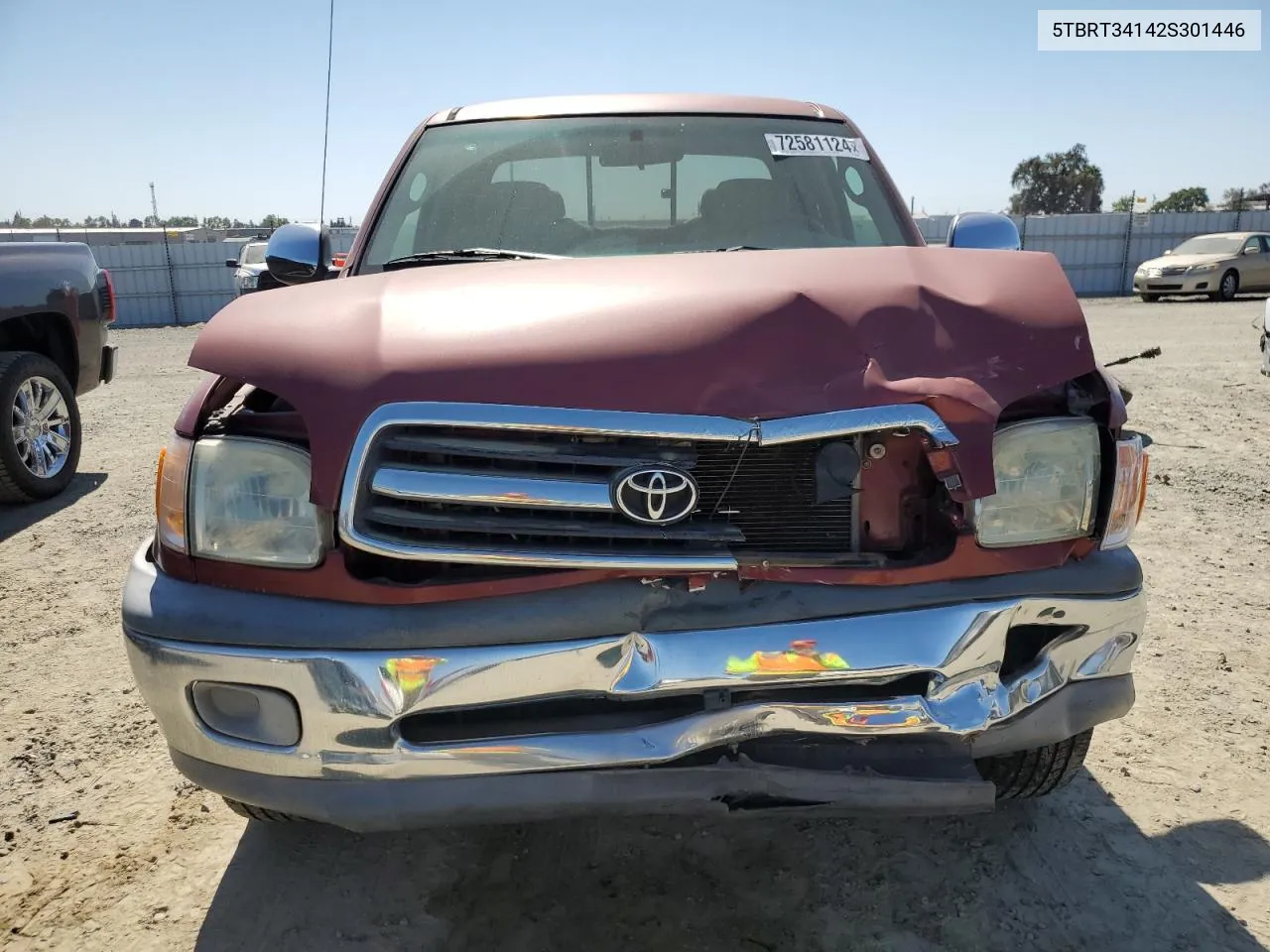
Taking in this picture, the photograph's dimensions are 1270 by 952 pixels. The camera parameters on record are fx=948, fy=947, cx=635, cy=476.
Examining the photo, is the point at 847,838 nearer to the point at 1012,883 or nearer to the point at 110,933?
the point at 1012,883

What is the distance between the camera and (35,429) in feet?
18.6

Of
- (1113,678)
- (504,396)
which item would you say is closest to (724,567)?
(504,396)

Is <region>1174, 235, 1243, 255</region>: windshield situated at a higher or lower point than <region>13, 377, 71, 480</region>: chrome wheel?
higher

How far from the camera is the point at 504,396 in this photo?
1.63 meters

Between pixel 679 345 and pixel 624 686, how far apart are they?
23.8 inches

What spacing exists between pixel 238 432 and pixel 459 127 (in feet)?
6.03

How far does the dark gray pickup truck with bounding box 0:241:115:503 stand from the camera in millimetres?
5480

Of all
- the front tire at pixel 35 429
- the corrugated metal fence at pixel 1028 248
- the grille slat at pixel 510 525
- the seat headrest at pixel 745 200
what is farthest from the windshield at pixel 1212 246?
the grille slat at pixel 510 525

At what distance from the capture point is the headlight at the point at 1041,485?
5.90ft

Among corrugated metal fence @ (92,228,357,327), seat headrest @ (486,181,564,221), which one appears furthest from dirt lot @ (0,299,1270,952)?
corrugated metal fence @ (92,228,357,327)

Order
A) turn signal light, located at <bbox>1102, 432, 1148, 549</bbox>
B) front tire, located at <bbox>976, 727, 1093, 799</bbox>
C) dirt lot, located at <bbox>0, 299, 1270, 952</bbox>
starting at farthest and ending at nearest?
front tire, located at <bbox>976, 727, 1093, 799</bbox>, dirt lot, located at <bbox>0, 299, 1270, 952</bbox>, turn signal light, located at <bbox>1102, 432, 1148, 549</bbox>

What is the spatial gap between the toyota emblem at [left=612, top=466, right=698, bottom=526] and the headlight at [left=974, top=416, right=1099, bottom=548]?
57cm

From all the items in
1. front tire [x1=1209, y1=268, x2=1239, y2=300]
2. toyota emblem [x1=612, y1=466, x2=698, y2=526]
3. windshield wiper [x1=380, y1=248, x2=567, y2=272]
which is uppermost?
front tire [x1=1209, y1=268, x2=1239, y2=300]

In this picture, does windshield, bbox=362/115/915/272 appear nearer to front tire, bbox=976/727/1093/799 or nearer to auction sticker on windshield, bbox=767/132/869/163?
auction sticker on windshield, bbox=767/132/869/163
